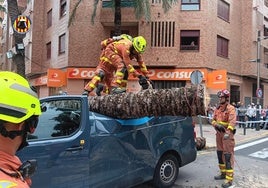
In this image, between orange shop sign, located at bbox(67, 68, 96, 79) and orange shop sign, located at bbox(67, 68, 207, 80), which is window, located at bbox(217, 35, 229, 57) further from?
orange shop sign, located at bbox(67, 68, 96, 79)

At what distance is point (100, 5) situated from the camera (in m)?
24.5

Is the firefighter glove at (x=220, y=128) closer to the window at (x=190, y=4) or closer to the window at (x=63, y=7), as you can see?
the window at (x=190, y=4)

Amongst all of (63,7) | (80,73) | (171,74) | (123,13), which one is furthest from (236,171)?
(63,7)

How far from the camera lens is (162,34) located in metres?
24.2

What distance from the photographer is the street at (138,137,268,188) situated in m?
6.95

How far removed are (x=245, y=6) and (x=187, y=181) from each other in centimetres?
2492

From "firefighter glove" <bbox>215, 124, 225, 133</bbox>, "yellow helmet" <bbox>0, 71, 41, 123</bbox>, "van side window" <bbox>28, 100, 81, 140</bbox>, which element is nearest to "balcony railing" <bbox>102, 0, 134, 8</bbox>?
"firefighter glove" <bbox>215, 124, 225, 133</bbox>

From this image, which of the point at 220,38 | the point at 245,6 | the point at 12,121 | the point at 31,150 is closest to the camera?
the point at 12,121

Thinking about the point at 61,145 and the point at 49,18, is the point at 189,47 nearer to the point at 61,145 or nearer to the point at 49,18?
the point at 49,18

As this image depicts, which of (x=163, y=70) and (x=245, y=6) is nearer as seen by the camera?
(x=163, y=70)

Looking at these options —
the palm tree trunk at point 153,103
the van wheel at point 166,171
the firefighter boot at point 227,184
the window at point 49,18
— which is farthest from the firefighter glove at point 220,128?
the window at point 49,18

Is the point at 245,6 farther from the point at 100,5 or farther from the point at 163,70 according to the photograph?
the point at 100,5

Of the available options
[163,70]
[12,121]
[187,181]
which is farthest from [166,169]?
[163,70]

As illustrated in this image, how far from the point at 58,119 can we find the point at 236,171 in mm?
4861
